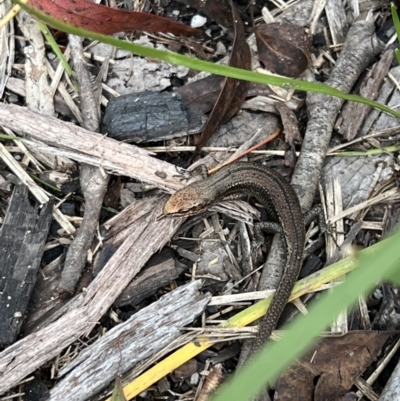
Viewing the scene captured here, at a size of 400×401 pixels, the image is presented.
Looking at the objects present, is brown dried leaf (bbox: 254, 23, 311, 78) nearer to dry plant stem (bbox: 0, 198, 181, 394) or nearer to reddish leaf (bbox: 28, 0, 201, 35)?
reddish leaf (bbox: 28, 0, 201, 35)

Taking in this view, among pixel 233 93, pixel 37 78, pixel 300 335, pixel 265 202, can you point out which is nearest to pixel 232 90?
pixel 233 93

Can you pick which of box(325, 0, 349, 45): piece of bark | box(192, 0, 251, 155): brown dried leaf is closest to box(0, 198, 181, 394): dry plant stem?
box(192, 0, 251, 155): brown dried leaf

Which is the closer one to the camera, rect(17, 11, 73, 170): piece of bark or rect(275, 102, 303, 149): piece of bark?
rect(17, 11, 73, 170): piece of bark

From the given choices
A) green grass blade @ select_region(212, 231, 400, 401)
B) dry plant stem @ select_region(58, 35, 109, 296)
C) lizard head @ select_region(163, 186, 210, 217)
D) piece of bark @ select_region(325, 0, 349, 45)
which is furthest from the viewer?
piece of bark @ select_region(325, 0, 349, 45)

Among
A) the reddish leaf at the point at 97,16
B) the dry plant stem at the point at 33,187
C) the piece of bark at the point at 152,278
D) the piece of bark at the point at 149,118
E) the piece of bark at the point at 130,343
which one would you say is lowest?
the piece of bark at the point at 130,343

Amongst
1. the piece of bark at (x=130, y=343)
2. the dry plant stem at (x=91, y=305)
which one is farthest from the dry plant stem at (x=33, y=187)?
the piece of bark at (x=130, y=343)

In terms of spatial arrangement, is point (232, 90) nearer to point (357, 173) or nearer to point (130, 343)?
point (357, 173)

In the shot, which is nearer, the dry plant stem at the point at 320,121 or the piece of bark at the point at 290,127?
the dry plant stem at the point at 320,121

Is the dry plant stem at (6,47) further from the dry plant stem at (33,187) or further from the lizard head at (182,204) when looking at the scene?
the lizard head at (182,204)
